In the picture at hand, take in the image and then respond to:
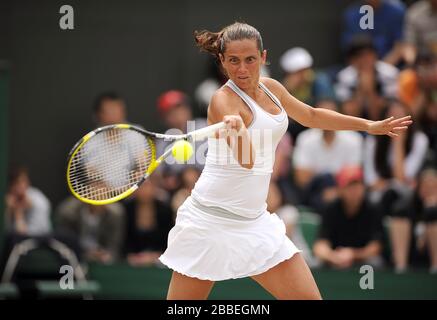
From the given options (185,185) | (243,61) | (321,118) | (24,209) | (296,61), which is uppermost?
(243,61)

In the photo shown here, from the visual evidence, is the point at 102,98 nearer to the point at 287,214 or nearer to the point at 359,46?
the point at 287,214

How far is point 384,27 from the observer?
10.6 m

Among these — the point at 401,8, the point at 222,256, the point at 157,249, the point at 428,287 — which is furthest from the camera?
the point at 401,8

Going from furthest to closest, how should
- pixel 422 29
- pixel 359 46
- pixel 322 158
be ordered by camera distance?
pixel 422 29 < pixel 359 46 < pixel 322 158

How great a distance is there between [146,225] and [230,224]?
12.9 feet

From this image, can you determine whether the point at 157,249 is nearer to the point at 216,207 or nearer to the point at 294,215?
the point at 294,215

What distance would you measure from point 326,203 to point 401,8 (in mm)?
2686

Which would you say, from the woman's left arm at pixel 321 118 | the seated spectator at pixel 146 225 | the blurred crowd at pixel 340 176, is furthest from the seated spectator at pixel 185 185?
the woman's left arm at pixel 321 118

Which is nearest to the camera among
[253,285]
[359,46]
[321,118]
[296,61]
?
[321,118]

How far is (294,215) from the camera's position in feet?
29.0

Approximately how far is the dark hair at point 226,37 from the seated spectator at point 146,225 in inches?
151

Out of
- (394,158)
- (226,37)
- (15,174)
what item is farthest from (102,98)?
(226,37)

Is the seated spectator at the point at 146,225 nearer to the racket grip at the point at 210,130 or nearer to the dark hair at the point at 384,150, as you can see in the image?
the dark hair at the point at 384,150

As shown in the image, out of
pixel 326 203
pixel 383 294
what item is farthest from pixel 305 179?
pixel 383 294
